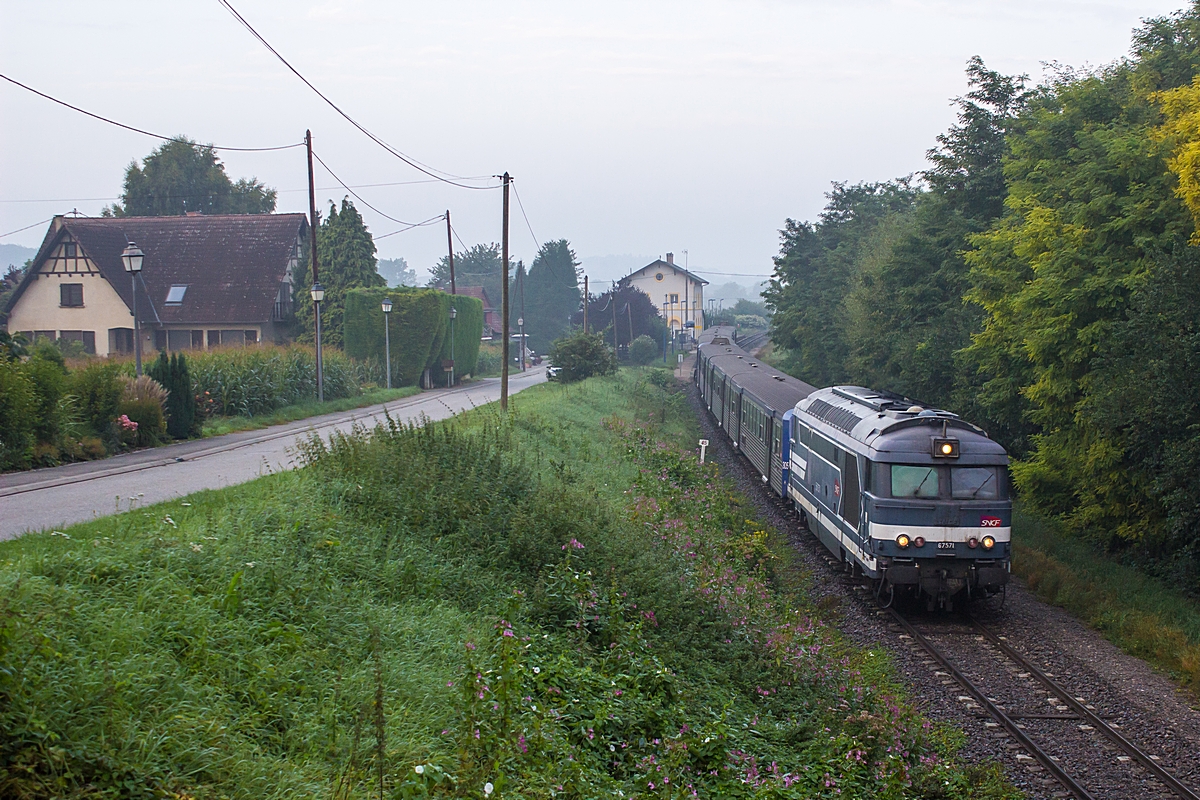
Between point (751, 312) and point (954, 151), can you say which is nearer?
point (954, 151)

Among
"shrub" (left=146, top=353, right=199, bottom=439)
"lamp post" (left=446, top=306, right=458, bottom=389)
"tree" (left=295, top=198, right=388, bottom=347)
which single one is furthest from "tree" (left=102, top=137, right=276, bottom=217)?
"shrub" (left=146, top=353, right=199, bottom=439)

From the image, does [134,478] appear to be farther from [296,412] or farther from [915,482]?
[296,412]

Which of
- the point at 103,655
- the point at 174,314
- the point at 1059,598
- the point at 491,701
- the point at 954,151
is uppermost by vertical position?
the point at 954,151

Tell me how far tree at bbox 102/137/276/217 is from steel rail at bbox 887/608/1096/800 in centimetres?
7036

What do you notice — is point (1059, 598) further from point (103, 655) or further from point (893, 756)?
point (103, 655)

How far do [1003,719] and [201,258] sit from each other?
45815mm

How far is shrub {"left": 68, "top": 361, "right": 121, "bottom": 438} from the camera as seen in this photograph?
60.9 feet

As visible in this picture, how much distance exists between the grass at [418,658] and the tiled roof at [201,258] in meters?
35.6

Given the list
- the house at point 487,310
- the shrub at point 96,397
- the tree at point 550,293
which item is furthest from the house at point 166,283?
the tree at point 550,293

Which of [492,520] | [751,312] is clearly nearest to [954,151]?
[492,520]

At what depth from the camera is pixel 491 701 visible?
6.67 metres

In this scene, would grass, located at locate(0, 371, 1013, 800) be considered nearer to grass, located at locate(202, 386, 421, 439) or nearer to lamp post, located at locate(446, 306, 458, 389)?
grass, located at locate(202, 386, 421, 439)

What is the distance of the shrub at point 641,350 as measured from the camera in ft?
273

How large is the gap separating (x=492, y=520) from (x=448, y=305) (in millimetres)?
37923
